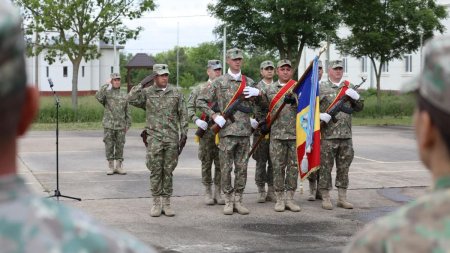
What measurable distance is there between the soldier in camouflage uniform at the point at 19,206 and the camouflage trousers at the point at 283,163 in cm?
907

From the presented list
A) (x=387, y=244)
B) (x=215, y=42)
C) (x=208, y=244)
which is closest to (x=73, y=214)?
(x=387, y=244)

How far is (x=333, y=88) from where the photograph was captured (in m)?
11.3

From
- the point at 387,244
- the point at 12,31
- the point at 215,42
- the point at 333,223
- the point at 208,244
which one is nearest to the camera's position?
the point at 12,31

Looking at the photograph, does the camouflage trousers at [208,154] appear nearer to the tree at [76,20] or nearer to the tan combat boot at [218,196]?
the tan combat boot at [218,196]

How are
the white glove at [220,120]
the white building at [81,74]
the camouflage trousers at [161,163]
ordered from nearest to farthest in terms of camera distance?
1. the camouflage trousers at [161,163]
2. the white glove at [220,120]
3. the white building at [81,74]

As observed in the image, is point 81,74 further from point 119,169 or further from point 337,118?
point 337,118

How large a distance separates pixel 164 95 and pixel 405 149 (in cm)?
1091

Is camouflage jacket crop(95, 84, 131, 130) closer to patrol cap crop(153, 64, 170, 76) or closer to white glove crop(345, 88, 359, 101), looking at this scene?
patrol cap crop(153, 64, 170, 76)

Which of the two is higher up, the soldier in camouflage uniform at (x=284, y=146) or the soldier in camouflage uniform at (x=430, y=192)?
the soldier in camouflage uniform at (x=430, y=192)

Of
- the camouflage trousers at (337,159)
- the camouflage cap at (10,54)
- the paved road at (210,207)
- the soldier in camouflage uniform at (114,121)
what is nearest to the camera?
the camouflage cap at (10,54)

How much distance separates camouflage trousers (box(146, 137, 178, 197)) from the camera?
33.4 feet

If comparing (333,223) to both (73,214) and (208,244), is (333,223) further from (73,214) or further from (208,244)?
(73,214)

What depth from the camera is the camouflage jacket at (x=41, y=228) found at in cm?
168

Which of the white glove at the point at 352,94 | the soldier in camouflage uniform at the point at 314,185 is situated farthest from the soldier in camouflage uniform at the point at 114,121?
the white glove at the point at 352,94
